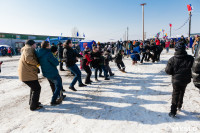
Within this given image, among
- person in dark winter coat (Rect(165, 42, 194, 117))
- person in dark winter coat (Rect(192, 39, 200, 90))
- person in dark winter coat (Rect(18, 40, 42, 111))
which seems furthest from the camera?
person in dark winter coat (Rect(18, 40, 42, 111))

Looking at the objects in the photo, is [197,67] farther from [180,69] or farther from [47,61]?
[47,61]

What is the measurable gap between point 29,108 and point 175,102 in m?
3.78

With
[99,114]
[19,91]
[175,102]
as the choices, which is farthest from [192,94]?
[19,91]

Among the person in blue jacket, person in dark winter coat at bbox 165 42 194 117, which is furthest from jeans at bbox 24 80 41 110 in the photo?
person in dark winter coat at bbox 165 42 194 117

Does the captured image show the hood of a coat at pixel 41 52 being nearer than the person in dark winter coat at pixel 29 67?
No

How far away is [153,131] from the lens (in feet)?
7.97

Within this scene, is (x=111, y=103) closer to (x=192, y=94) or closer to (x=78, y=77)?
(x=78, y=77)

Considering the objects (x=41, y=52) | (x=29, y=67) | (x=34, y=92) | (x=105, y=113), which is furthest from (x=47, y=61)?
(x=105, y=113)

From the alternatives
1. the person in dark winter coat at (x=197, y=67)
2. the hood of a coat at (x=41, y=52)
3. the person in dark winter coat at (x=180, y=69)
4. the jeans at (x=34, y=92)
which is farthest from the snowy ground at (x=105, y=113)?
the hood of a coat at (x=41, y=52)

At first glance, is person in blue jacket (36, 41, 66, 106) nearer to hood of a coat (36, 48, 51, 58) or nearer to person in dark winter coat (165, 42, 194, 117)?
hood of a coat (36, 48, 51, 58)

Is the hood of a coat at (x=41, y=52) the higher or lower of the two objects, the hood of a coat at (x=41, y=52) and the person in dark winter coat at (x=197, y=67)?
the higher

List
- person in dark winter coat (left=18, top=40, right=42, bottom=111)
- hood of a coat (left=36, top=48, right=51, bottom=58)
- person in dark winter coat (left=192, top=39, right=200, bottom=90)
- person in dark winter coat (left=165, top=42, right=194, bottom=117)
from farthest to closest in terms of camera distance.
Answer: hood of a coat (left=36, top=48, right=51, bottom=58) < person in dark winter coat (left=18, top=40, right=42, bottom=111) < person in dark winter coat (left=165, top=42, right=194, bottom=117) < person in dark winter coat (left=192, top=39, right=200, bottom=90)

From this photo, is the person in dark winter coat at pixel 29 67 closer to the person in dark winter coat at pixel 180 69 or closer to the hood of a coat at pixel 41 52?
the hood of a coat at pixel 41 52

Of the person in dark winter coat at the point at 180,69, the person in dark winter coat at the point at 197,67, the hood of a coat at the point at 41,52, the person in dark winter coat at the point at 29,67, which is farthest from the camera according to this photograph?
the hood of a coat at the point at 41,52
